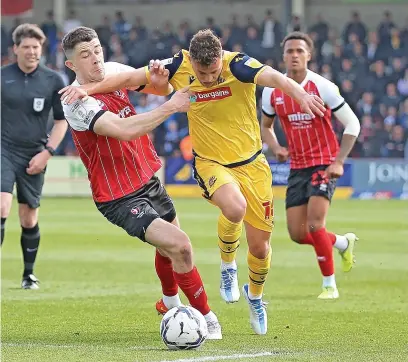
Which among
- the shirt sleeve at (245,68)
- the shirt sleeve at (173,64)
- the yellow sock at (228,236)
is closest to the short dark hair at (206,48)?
the shirt sleeve at (245,68)

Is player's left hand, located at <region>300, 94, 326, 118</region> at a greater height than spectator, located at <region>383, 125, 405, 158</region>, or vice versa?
player's left hand, located at <region>300, 94, 326, 118</region>

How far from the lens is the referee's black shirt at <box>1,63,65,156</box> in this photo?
34.5ft

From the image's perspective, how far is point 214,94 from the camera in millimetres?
7914

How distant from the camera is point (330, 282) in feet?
33.4

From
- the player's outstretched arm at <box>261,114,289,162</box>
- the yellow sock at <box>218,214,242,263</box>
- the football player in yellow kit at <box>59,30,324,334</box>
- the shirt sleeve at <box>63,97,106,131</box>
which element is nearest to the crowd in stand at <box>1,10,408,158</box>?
the player's outstretched arm at <box>261,114,289,162</box>

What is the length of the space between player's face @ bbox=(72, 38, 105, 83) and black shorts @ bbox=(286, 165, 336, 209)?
11.4 ft

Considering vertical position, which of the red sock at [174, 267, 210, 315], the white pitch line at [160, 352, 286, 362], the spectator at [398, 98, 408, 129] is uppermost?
the red sock at [174, 267, 210, 315]

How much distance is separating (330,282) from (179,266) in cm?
330

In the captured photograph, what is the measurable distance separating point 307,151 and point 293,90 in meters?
3.21

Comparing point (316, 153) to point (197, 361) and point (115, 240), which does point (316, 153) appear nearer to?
point (197, 361)

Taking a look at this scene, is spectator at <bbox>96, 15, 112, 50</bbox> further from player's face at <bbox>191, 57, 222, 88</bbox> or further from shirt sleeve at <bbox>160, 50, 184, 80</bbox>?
player's face at <bbox>191, 57, 222, 88</bbox>

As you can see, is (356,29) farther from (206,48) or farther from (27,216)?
(206,48)

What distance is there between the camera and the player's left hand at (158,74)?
25.5ft

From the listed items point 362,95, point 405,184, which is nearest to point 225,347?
point 405,184
